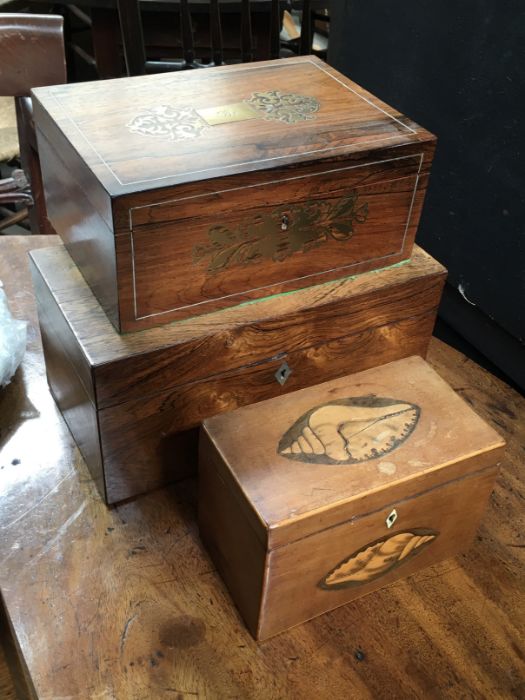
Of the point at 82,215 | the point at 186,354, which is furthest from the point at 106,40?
the point at 186,354

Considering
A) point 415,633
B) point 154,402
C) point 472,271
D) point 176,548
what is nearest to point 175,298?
point 154,402

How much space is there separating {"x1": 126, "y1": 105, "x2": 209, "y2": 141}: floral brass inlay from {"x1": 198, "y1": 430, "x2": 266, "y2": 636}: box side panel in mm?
334

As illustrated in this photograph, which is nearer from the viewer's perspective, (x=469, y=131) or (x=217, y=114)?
(x=217, y=114)

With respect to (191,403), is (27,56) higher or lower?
higher

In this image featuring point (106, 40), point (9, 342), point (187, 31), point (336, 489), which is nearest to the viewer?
point (336, 489)

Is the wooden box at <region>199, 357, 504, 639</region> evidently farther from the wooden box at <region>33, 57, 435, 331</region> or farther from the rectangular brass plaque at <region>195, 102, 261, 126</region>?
the rectangular brass plaque at <region>195, 102, 261, 126</region>

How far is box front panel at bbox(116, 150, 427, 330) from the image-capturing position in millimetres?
759

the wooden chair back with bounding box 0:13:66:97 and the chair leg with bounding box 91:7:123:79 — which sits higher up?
the wooden chair back with bounding box 0:13:66:97

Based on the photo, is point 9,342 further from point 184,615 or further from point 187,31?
point 187,31

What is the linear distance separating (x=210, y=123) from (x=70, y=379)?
35 cm

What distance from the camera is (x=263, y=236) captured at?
0.83 metres

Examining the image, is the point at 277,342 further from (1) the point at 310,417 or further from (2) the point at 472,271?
(2) the point at 472,271

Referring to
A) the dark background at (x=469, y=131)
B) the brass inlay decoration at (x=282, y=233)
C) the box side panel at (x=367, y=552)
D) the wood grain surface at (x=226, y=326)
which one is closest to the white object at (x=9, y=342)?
the wood grain surface at (x=226, y=326)

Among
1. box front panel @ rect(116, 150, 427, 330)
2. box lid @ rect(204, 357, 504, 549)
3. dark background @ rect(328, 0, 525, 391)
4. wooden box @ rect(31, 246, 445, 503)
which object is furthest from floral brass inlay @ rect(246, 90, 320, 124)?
dark background @ rect(328, 0, 525, 391)
